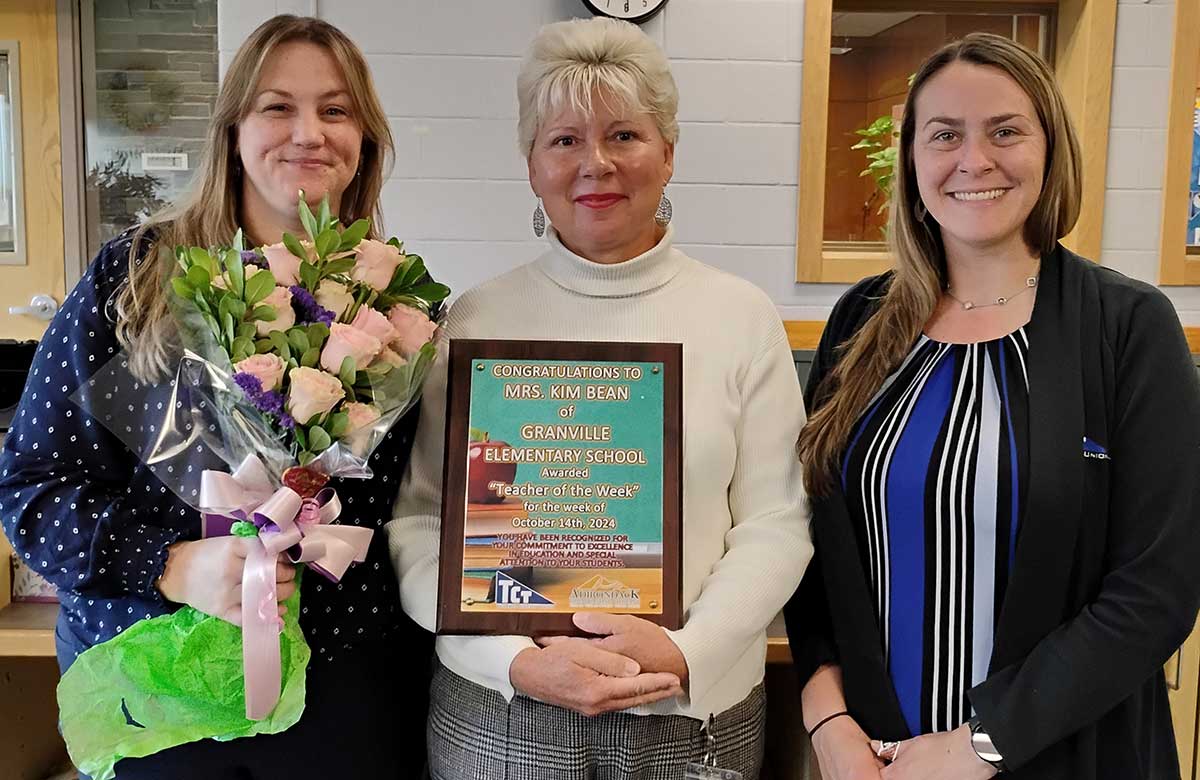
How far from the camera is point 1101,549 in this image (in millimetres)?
1255

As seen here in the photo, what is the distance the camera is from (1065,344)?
1279mm

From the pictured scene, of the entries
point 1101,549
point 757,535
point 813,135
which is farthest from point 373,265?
point 813,135

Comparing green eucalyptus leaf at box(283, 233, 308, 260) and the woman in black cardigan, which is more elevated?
green eucalyptus leaf at box(283, 233, 308, 260)

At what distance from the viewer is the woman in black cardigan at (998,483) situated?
3.99ft

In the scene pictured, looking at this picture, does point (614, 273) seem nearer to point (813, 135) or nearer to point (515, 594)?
point (515, 594)

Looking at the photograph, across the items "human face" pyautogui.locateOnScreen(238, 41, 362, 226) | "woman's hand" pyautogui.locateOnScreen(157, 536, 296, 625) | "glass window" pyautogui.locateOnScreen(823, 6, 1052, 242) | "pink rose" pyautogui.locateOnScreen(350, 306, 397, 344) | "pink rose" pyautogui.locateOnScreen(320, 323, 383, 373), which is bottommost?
"woman's hand" pyautogui.locateOnScreen(157, 536, 296, 625)

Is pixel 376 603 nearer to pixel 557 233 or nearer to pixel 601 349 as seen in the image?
pixel 601 349

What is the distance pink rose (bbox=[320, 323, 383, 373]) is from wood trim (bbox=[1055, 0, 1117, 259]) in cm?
261

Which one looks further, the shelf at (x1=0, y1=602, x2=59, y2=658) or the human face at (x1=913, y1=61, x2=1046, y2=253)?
the shelf at (x1=0, y1=602, x2=59, y2=658)

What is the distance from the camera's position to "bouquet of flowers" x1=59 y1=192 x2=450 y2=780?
3.72 ft

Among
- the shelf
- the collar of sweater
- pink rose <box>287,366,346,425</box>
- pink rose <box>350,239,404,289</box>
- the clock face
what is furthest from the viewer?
the clock face

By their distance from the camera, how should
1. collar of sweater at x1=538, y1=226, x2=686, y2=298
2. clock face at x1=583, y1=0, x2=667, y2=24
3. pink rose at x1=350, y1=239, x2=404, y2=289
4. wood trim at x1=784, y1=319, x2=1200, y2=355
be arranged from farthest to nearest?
1. clock face at x1=583, y1=0, x2=667, y2=24
2. wood trim at x1=784, y1=319, x2=1200, y2=355
3. collar of sweater at x1=538, y1=226, x2=686, y2=298
4. pink rose at x1=350, y1=239, x2=404, y2=289

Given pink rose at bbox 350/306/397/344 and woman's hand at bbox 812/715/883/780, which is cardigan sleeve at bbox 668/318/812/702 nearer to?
woman's hand at bbox 812/715/883/780

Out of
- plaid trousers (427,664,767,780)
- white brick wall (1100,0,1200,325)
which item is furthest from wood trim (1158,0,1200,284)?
plaid trousers (427,664,767,780)
